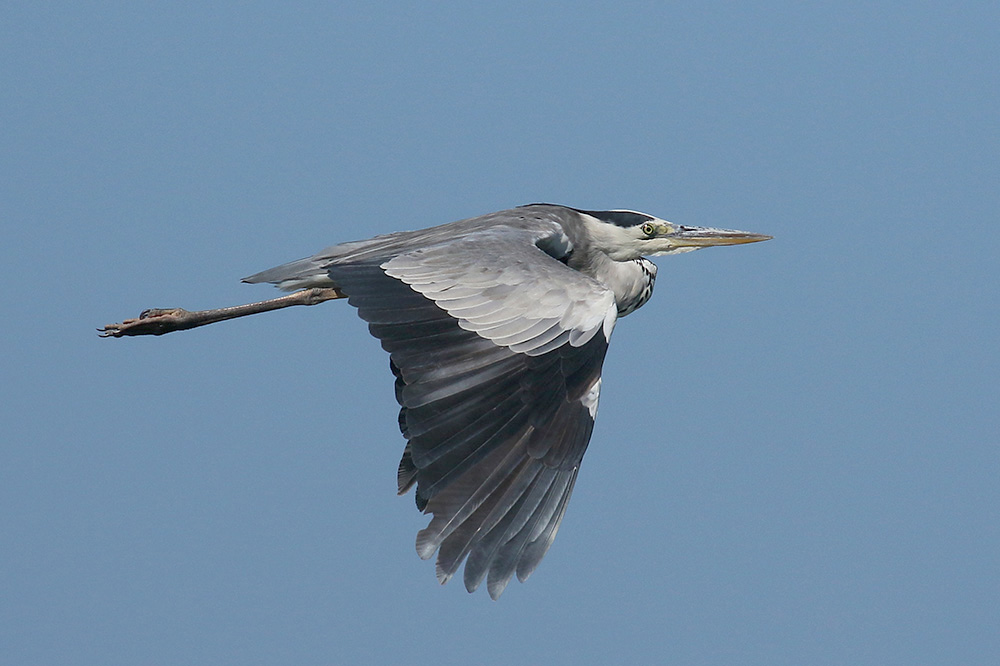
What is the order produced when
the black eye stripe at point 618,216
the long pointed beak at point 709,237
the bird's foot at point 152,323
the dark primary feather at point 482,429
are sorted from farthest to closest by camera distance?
the long pointed beak at point 709,237 < the black eye stripe at point 618,216 < the bird's foot at point 152,323 < the dark primary feather at point 482,429

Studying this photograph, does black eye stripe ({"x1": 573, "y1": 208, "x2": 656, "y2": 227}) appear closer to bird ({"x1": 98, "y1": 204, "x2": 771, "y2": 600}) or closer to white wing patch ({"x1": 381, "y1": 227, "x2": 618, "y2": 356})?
bird ({"x1": 98, "y1": 204, "x2": 771, "y2": 600})

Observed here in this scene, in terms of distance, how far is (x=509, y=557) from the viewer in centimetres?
415

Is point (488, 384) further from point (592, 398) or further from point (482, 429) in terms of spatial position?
point (592, 398)

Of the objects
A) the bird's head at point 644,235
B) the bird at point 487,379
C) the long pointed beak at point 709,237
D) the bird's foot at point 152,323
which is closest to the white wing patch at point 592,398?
the bird at point 487,379

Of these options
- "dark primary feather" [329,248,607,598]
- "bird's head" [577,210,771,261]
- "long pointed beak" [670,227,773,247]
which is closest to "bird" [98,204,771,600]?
"dark primary feather" [329,248,607,598]

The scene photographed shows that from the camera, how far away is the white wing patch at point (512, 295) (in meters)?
4.55

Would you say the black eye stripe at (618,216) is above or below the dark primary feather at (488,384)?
above

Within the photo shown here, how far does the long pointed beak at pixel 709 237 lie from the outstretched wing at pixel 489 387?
159cm

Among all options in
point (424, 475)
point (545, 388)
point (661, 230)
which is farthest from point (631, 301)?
point (424, 475)

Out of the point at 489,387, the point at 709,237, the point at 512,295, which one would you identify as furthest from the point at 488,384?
the point at 709,237

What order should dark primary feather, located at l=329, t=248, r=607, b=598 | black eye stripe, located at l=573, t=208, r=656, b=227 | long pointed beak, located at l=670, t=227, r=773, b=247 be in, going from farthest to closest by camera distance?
long pointed beak, located at l=670, t=227, r=773, b=247
black eye stripe, located at l=573, t=208, r=656, b=227
dark primary feather, located at l=329, t=248, r=607, b=598

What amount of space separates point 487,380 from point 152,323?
2218 mm

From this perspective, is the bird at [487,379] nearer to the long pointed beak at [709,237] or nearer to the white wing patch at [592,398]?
the white wing patch at [592,398]

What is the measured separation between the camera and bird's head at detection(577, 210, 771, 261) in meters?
6.13
